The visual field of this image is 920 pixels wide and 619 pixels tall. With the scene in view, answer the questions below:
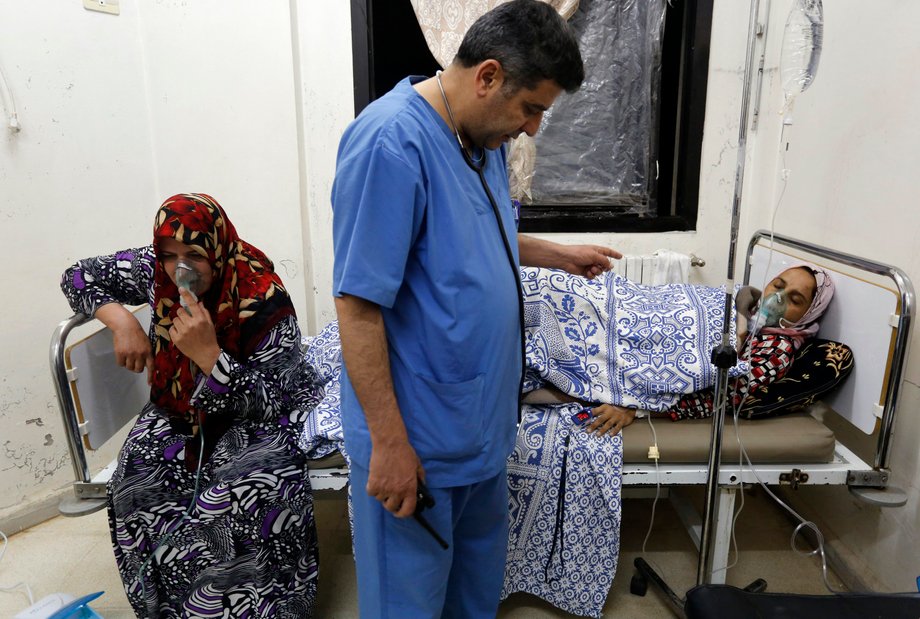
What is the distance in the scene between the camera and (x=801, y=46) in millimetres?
1314

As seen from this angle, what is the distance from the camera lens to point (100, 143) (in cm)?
239

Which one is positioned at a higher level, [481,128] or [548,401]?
[481,128]

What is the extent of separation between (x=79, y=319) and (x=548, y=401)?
4.39 feet

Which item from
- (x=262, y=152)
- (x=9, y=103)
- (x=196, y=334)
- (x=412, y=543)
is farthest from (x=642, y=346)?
(x=9, y=103)

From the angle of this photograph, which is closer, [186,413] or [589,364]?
[186,413]

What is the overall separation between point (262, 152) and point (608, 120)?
1.49m

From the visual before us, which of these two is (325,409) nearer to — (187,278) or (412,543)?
Result: (187,278)

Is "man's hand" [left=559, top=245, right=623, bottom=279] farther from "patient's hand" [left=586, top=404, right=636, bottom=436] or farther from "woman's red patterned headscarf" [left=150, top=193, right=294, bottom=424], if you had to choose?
"woman's red patterned headscarf" [left=150, top=193, right=294, bottom=424]

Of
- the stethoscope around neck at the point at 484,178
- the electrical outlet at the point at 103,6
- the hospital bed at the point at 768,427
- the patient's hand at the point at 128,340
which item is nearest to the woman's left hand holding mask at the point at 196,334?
the patient's hand at the point at 128,340

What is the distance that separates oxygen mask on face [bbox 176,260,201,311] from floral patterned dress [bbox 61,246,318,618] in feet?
0.56

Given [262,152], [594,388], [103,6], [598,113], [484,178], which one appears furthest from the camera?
[598,113]

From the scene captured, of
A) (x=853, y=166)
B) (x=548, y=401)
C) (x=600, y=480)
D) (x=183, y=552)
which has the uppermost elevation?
(x=853, y=166)

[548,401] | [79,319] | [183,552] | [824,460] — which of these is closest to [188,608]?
[183,552]

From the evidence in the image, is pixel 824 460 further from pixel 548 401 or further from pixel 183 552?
pixel 183 552
